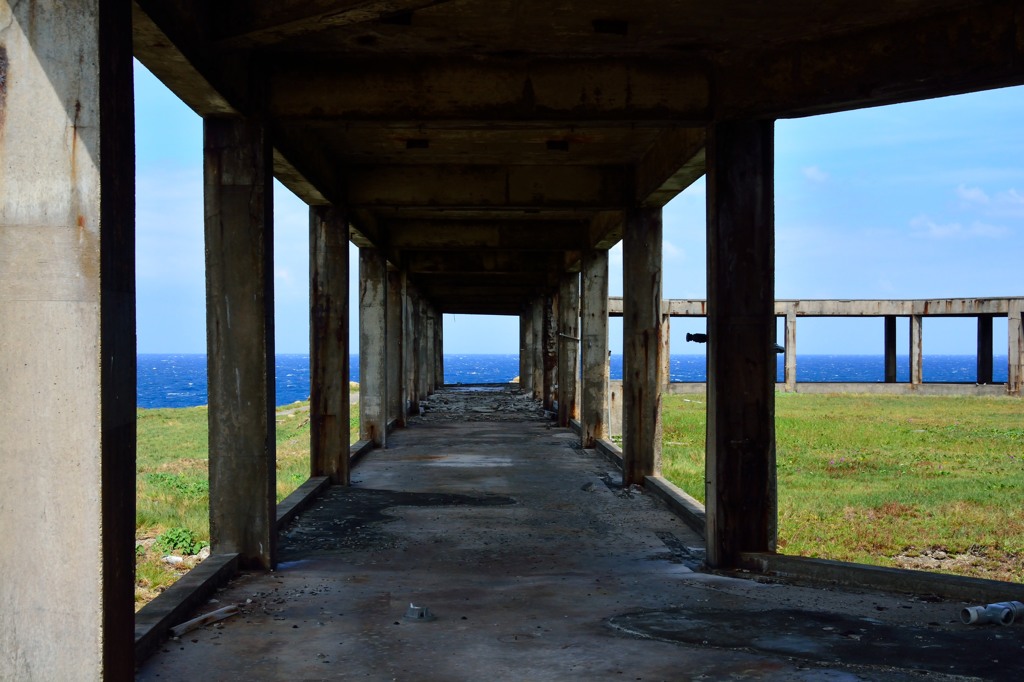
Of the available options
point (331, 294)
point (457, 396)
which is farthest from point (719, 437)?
point (457, 396)

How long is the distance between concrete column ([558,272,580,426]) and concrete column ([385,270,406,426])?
3.58m

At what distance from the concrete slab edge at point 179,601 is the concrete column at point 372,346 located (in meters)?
9.32

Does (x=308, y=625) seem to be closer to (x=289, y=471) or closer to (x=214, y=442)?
(x=214, y=442)

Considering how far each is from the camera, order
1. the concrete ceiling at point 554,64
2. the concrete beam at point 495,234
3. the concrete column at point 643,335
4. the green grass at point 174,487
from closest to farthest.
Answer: the concrete ceiling at point 554,64
the green grass at point 174,487
the concrete column at point 643,335
the concrete beam at point 495,234

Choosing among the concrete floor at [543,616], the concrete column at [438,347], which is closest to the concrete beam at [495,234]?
the concrete floor at [543,616]

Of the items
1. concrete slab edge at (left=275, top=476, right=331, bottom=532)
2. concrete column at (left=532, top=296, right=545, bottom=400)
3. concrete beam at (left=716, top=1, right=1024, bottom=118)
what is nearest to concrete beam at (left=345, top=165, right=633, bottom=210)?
concrete slab edge at (left=275, top=476, right=331, bottom=532)

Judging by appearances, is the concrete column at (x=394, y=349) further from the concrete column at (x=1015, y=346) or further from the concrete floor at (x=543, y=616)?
the concrete column at (x=1015, y=346)

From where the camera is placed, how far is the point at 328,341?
457 inches

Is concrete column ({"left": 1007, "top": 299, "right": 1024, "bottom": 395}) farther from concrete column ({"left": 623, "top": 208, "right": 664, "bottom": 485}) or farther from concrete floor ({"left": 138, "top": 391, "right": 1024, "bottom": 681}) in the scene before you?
concrete floor ({"left": 138, "top": 391, "right": 1024, "bottom": 681})

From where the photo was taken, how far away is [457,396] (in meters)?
34.0

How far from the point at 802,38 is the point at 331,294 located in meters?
6.69

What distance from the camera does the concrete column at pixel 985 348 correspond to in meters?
37.8

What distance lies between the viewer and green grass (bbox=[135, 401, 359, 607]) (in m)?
9.05

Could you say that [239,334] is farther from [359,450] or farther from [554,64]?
[359,450]
